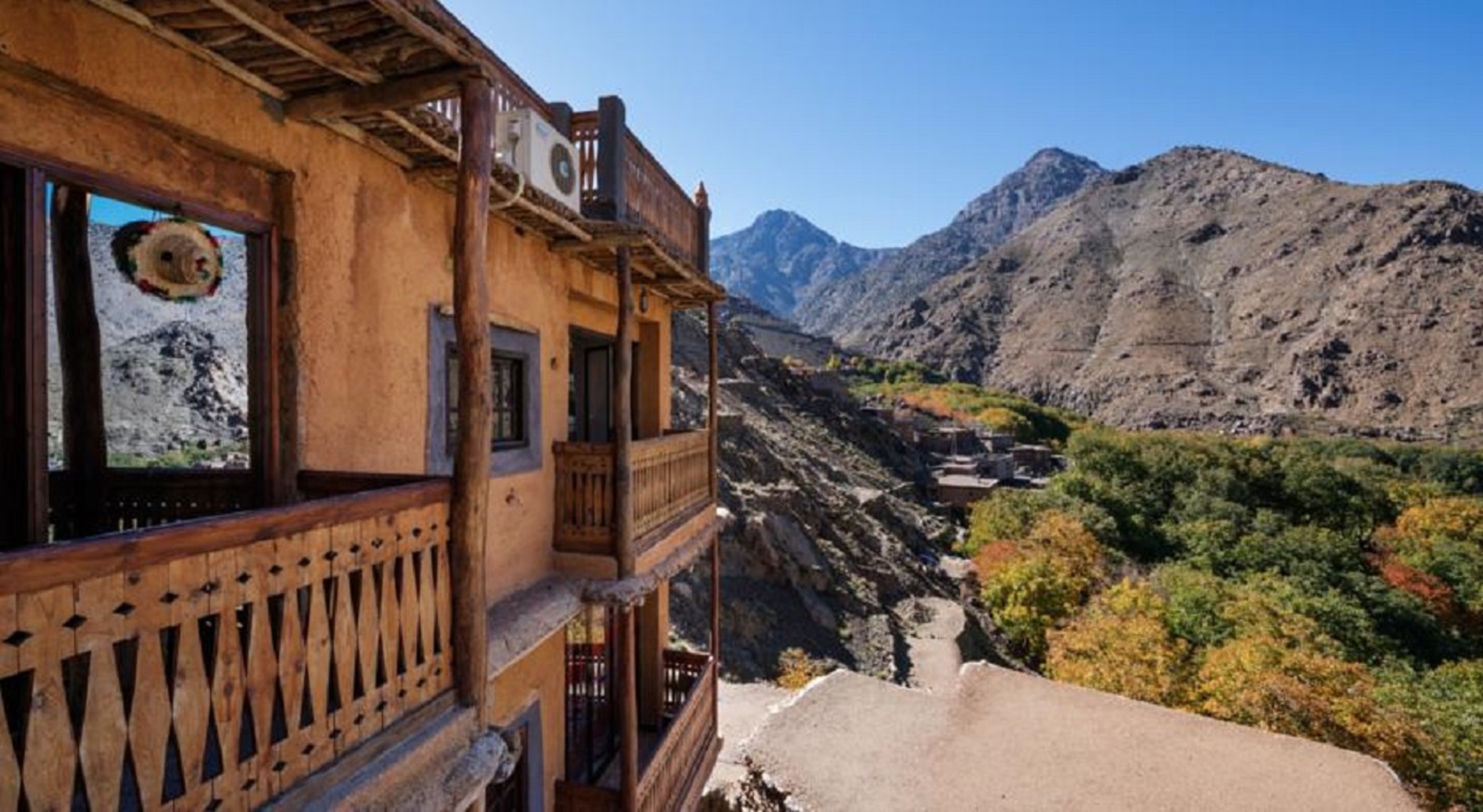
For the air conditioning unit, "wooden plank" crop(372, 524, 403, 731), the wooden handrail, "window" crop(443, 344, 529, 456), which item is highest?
the air conditioning unit

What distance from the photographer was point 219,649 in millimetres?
2428

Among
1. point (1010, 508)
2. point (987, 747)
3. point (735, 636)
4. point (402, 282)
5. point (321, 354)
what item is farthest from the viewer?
Result: point (1010, 508)

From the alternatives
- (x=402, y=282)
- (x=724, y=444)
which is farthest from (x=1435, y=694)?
(x=402, y=282)

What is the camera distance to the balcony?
7188mm

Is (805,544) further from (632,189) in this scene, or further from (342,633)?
(342,633)

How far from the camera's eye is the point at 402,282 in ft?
16.4

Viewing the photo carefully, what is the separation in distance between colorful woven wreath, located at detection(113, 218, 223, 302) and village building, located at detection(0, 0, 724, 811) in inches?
0.7

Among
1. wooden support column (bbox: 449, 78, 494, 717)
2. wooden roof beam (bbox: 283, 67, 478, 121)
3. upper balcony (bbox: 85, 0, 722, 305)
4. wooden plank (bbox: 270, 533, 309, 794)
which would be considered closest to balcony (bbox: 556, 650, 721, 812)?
wooden support column (bbox: 449, 78, 494, 717)

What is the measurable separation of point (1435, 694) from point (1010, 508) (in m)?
19.1

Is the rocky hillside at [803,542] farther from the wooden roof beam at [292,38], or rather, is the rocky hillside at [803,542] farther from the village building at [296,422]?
the wooden roof beam at [292,38]

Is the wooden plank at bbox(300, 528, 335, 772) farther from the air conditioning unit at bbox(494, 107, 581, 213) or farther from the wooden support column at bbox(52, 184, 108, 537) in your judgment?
the air conditioning unit at bbox(494, 107, 581, 213)

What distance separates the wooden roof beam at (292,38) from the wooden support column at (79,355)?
48.4 inches

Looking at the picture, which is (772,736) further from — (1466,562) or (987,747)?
(1466,562)

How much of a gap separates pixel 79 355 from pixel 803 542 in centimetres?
2507
